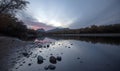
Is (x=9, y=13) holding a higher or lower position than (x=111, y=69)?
higher

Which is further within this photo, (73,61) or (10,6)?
(10,6)

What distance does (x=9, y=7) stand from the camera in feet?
90.3

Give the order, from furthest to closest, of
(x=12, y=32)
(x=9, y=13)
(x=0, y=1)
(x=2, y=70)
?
(x=12, y=32) → (x=9, y=13) → (x=0, y=1) → (x=2, y=70)

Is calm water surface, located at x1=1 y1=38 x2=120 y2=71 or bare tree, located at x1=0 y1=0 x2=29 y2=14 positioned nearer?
calm water surface, located at x1=1 y1=38 x2=120 y2=71

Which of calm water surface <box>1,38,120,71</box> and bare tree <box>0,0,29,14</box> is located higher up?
bare tree <box>0,0,29,14</box>

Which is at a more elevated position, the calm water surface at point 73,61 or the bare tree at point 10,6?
the bare tree at point 10,6

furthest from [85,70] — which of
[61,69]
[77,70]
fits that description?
[61,69]

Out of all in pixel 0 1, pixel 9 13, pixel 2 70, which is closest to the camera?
pixel 2 70

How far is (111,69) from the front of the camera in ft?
33.3

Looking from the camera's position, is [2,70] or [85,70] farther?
[85,70]

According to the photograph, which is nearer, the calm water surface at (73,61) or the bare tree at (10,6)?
the calm water surface at (73,61)

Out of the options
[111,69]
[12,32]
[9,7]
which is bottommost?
[111,69]

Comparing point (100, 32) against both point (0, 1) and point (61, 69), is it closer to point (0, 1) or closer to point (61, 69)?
point (0, 1)

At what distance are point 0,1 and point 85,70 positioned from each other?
23.7 metres
